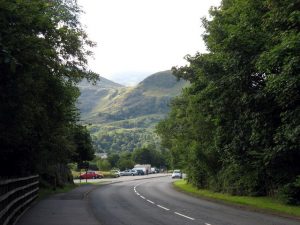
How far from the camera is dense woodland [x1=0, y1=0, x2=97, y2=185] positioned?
12094 mm

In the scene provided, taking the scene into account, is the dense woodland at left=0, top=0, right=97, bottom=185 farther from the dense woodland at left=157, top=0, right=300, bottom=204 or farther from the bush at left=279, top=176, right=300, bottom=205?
the bush at left=279, top=176, right=300, bottom=205

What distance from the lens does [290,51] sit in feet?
61.6

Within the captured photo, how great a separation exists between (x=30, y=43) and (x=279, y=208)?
15.8 metres

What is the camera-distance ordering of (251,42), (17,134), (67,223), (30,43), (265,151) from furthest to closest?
(265,151), (251,42), (67,223), (17,134), (30,43)

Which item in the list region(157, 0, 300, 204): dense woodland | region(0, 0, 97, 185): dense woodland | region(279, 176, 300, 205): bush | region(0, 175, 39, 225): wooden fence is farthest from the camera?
region(279, 176, 300, 205): bush

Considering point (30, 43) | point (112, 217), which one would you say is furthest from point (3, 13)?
point (112, 217)

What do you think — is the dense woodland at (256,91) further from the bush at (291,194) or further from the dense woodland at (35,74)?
the dense woodland at (35,74)

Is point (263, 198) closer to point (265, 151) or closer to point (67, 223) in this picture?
point (265, 151)

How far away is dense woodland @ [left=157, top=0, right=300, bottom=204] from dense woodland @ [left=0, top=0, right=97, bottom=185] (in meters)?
7.37

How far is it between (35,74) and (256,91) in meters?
13.0

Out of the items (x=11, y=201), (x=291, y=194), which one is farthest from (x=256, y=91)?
(x=11, y=201)

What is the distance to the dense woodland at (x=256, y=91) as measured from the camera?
782 inches

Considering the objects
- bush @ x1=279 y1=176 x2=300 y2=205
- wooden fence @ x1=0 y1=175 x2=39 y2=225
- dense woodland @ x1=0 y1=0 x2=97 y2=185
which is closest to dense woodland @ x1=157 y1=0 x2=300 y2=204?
bush @ x1=279 y1=176 x2=300 y2=205

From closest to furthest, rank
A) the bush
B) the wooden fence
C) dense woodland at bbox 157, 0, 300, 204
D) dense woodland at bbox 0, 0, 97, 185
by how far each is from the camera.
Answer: dense woodland at bbox 0, 0, 97, 185 → the wooden fence → dense woodland at bbox 157, 0, 300, 204 → the bush
